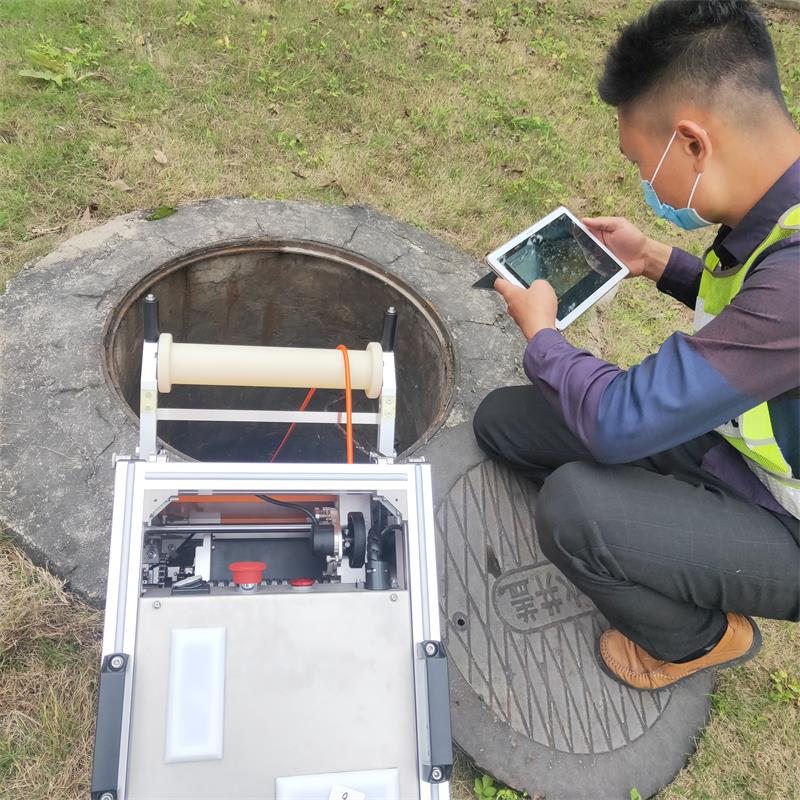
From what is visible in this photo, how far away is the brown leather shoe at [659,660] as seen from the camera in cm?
193

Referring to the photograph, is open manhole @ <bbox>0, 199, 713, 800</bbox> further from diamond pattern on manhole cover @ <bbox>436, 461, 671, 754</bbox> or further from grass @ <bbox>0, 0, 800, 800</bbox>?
grass @ <bbox>0, 0, 800, 800</bbox>

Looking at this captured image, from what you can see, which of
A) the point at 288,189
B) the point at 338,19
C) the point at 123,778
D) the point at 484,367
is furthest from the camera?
the point at 338,19

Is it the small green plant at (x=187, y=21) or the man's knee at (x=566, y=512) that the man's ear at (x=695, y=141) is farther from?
the small green plant at (x=187, y=21)

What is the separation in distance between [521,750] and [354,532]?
38.5 inches

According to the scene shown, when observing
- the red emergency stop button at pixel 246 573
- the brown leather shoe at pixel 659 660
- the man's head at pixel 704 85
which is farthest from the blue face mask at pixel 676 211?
the red emergency stop button at pixel 246 573

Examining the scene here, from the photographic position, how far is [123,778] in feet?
3.63

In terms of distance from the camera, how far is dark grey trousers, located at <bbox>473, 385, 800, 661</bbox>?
1.70m

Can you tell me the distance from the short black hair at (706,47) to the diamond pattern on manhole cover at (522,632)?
1.37 metres

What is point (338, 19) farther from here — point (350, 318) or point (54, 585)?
point (54, 585)

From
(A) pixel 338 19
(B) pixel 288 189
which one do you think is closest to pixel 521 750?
(B) pixel 288 189

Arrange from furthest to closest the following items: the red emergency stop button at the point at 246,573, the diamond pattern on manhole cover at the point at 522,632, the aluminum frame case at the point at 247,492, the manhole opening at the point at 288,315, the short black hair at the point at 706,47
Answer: the manhole opening at the point at 288,315 → the diamond pattern on manhole cover at the point at 522,632 → the short black hair at the point at 706,47 → the red emergency stop button at the point at 246,573 → the aluminum frame case at the point at 247,492

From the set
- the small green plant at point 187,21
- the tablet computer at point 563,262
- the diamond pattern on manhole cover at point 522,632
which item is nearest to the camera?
the diamond pattern on manhole cover at point 522,632

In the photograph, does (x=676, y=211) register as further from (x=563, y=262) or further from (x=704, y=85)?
(x=563, y=262)

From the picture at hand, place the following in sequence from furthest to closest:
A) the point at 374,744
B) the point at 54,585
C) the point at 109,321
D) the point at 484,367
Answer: the point at 484,367
the point at 109,321
the point at 54,585
the point at 374,744
